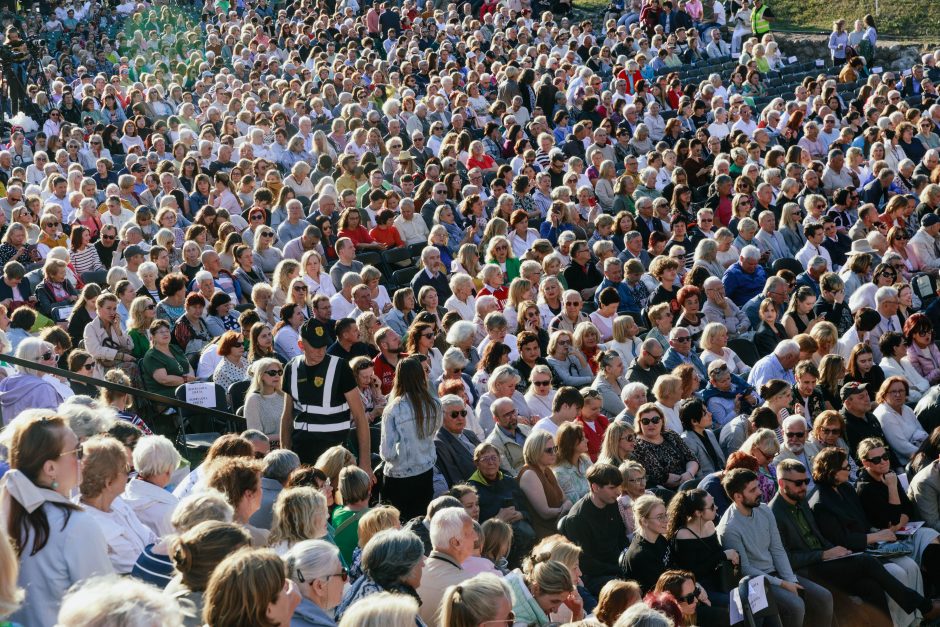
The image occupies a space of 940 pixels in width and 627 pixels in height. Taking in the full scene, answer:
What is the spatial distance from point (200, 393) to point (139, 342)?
1502 millimetres

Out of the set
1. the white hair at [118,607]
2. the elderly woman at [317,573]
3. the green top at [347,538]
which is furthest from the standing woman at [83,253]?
the white hair at [118,607]

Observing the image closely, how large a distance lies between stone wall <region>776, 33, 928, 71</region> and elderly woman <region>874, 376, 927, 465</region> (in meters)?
17.1

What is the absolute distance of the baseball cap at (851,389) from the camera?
9.48 meters

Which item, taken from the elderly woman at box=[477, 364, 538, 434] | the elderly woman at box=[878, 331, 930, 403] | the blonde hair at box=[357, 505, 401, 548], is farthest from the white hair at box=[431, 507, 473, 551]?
the elderly woman at box=[878, 331, 930, 403]

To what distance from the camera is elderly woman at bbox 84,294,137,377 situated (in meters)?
10.1

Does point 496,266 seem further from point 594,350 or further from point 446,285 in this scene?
point 594,350

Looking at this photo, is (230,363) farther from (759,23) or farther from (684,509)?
(759,23)

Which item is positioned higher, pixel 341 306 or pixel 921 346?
pixel 341 306

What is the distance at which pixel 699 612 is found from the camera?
7.22 metres

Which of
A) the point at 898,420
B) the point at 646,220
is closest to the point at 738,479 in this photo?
the point at 898,420

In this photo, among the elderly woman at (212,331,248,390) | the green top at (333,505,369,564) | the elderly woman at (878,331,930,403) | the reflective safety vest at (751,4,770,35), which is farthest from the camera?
the reflective safety vest at (751,4,770,35)

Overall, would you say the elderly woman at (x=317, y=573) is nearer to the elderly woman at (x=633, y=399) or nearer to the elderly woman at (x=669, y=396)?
the elderly woman at (x=633, y=399)

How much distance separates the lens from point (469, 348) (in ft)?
34.0

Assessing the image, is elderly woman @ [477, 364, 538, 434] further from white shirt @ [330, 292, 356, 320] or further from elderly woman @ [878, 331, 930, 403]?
elderly woman @ [878, 331, 930, 403]
